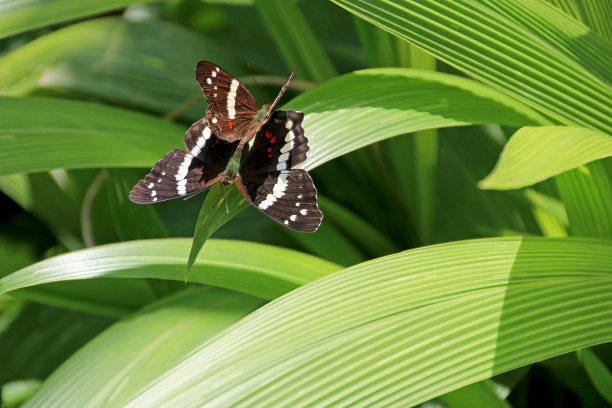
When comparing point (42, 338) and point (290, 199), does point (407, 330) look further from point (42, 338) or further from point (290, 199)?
point (42, 338)

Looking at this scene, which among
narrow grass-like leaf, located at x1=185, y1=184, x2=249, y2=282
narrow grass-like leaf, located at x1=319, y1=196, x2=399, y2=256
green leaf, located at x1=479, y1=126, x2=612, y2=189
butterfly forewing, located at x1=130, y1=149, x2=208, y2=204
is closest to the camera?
green leaf, located at x1=479, y1=126, x2=612, y2=189

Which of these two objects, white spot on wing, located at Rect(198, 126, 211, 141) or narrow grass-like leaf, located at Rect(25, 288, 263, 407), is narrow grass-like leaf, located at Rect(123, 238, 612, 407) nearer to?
narrow grass-like leaf, located at Rect(25, 288, 263, 407)

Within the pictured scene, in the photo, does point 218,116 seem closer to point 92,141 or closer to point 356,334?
point 92,141

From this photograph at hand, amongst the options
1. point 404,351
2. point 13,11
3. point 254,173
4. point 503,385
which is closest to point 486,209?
point 503,385

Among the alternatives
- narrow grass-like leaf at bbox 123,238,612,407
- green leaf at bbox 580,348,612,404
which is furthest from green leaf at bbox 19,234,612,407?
green leaf at bbox 580,348,612,404

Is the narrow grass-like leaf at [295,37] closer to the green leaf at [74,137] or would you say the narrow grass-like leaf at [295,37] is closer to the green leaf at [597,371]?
the green leaf at [74,137]

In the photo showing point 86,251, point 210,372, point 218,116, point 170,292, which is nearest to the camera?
point 210,372

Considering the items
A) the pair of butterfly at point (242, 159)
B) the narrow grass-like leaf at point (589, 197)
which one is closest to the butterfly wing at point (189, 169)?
the pair of butterfly at point (242, 159)

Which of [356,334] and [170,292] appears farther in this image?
[170,292]
